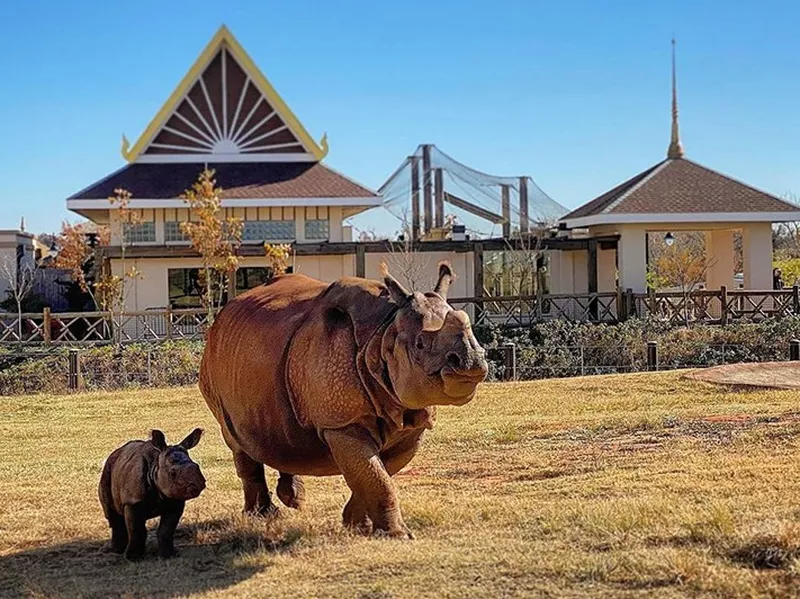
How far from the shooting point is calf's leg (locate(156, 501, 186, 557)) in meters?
7.25

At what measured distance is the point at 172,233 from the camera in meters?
31.4

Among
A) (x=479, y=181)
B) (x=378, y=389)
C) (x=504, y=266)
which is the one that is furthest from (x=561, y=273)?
(x=378, y=389)

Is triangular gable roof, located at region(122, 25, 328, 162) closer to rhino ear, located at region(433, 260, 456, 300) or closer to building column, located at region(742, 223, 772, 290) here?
building column, located at region(742, 223, 772, 290)

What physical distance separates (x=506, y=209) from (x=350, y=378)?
91.6 feet

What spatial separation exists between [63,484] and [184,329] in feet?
56.2

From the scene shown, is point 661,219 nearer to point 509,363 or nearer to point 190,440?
point 509,363

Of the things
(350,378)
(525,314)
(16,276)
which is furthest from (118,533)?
(16,276)

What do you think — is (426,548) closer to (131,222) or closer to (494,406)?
(494,406)

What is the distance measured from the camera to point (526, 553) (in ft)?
20.2

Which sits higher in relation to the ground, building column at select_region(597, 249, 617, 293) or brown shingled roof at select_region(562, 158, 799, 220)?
brown shingled roof at select_region(562, 158, 799, 220)

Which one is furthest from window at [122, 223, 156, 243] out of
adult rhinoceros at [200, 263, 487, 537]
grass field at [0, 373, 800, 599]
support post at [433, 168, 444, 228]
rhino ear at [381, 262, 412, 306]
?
rhino ear at [381, 262, 412, 306]

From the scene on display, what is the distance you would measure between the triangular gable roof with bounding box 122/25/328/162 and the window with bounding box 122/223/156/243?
2.18 metres

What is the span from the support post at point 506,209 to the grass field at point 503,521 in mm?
18405

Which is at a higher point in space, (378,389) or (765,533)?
(378,389)
